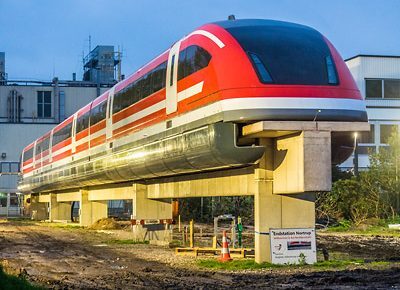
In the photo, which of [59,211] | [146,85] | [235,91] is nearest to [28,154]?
[59,211]

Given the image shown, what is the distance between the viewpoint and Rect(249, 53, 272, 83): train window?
1642 cm

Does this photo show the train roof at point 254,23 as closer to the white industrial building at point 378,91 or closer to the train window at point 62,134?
the train window at point 62,134

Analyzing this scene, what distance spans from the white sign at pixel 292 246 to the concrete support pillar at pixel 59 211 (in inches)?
1604

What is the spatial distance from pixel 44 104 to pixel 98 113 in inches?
2067

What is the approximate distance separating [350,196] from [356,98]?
92.4 ft

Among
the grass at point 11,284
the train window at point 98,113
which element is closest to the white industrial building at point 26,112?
the train window at point 98,113

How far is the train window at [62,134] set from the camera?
126 feet

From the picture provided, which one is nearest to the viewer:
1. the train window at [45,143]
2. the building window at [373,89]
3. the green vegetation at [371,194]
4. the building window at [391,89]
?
the green vegetation at [371,194]

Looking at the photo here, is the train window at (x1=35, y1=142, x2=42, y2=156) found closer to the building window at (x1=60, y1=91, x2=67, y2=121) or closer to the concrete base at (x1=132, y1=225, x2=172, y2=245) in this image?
the concrete base at (x1=132, y1=225, x2=172, y2=245)

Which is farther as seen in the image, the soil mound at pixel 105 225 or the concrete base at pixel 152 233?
the soil mound at pixel 105 225

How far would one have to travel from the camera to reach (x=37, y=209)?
6581 cm

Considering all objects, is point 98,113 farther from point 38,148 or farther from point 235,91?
point 38,148

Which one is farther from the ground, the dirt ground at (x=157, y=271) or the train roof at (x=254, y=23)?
the train roof at (x=254, y=23)

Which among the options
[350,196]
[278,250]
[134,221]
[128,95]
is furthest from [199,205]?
[278,250]
